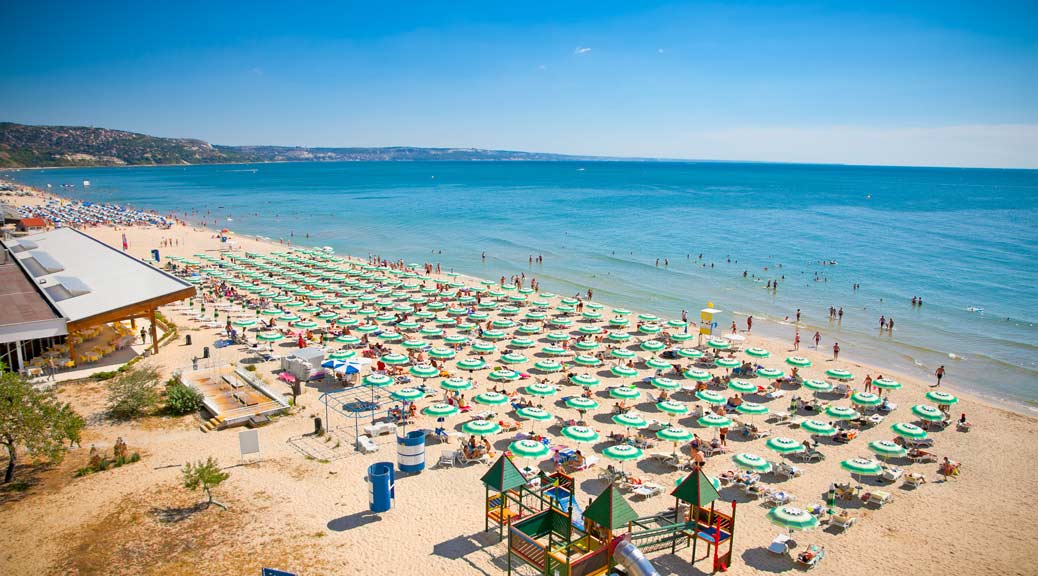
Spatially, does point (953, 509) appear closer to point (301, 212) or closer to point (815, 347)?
point (815, 347)

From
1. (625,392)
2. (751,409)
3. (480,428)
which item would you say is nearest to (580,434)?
(480,428)

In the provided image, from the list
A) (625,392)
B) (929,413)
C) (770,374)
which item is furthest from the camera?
(770,374)

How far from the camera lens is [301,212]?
310 ft

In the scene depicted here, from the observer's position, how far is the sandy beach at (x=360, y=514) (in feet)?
39.5

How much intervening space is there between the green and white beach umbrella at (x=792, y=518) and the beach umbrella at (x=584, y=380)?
31.4 feet

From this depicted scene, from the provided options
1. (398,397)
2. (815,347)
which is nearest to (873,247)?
(815,347)

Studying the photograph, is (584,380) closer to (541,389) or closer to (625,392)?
(625,392)

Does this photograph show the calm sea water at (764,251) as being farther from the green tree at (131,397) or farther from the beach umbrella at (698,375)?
the green tree at (131,397)

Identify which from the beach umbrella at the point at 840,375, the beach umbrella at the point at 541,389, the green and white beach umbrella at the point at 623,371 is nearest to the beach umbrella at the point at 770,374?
the beach umbrella at the point at 840,375

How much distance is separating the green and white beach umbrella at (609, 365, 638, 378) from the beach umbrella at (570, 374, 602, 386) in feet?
4.24

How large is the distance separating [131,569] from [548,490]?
8571mm

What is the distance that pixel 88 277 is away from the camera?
28.1m

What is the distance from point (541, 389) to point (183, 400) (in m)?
11.5

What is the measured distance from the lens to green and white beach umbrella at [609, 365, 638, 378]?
24156 millimetres
